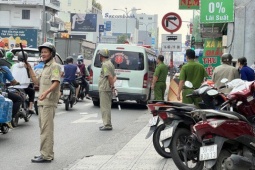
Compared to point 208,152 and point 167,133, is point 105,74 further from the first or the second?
point 208,152

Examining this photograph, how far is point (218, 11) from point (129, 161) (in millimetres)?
9236

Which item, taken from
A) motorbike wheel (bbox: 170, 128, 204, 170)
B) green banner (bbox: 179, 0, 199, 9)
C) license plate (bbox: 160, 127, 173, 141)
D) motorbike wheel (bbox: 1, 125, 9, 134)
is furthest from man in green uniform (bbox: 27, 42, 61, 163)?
green banner (bbox: 179, 0, 199, 9)

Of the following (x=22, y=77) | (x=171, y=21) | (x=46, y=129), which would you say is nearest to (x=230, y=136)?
(x=46, y=129)

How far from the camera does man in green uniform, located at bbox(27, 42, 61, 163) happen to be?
352 inches

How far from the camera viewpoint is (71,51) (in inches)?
1617

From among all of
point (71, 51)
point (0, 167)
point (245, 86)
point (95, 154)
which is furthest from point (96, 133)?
point (71, 51)

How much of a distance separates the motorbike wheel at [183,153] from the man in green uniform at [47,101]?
82.7 inches

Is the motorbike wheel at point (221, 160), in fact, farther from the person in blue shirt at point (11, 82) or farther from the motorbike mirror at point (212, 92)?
the person in blue shirt at point (11, 82)

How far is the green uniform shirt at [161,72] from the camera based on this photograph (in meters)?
17.1

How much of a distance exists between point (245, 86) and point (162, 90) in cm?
1054

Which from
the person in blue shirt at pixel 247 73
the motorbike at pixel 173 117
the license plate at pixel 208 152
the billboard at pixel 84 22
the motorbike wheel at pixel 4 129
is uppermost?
the billboard at pixel 84 22

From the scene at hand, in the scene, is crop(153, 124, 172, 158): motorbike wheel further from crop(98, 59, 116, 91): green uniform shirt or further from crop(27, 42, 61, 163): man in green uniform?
crop(98, 59, 116, 91): green uniform shirt

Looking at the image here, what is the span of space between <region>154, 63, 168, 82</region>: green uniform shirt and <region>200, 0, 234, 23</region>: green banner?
5.96 feet

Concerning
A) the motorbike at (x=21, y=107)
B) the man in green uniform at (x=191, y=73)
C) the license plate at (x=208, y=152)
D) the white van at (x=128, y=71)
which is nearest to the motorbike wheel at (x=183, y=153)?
the license plate at (x=208, y=152)
